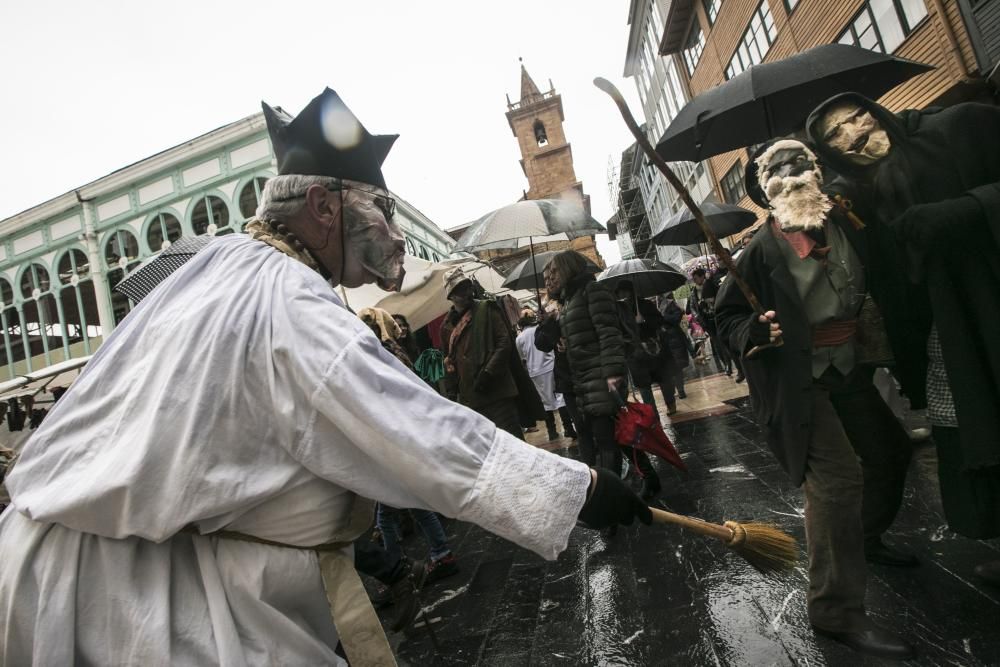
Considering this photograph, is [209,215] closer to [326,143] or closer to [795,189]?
[326,143]

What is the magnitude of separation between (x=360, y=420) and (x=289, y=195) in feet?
2.39

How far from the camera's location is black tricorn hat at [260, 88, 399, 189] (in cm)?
146

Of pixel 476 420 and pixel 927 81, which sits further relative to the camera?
pixel 927 81

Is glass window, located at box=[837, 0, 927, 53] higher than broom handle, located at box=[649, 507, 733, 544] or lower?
higher

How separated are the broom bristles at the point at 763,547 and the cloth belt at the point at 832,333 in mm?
838

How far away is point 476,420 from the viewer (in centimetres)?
109

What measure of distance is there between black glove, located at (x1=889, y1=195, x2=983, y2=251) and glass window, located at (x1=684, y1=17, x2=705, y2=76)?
2331cm

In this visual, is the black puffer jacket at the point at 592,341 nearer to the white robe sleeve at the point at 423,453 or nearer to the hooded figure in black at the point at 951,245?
the hooded figure in black at the point at 951,245

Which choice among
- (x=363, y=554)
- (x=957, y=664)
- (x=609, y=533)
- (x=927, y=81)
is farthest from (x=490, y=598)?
(x=927, y=81)

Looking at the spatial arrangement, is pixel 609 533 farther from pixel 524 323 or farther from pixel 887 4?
pixel 887 4

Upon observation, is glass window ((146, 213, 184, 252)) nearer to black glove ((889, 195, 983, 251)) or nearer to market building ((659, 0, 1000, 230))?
market building ((659, 0, 1000, 230))

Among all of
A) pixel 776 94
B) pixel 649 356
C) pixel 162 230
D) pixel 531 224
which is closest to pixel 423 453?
pixel 776 94

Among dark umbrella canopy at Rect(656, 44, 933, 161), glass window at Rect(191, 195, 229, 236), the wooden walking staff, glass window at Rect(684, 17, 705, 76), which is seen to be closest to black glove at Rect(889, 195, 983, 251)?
the wooden walking staff

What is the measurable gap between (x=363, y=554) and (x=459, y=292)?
9.92 feet
